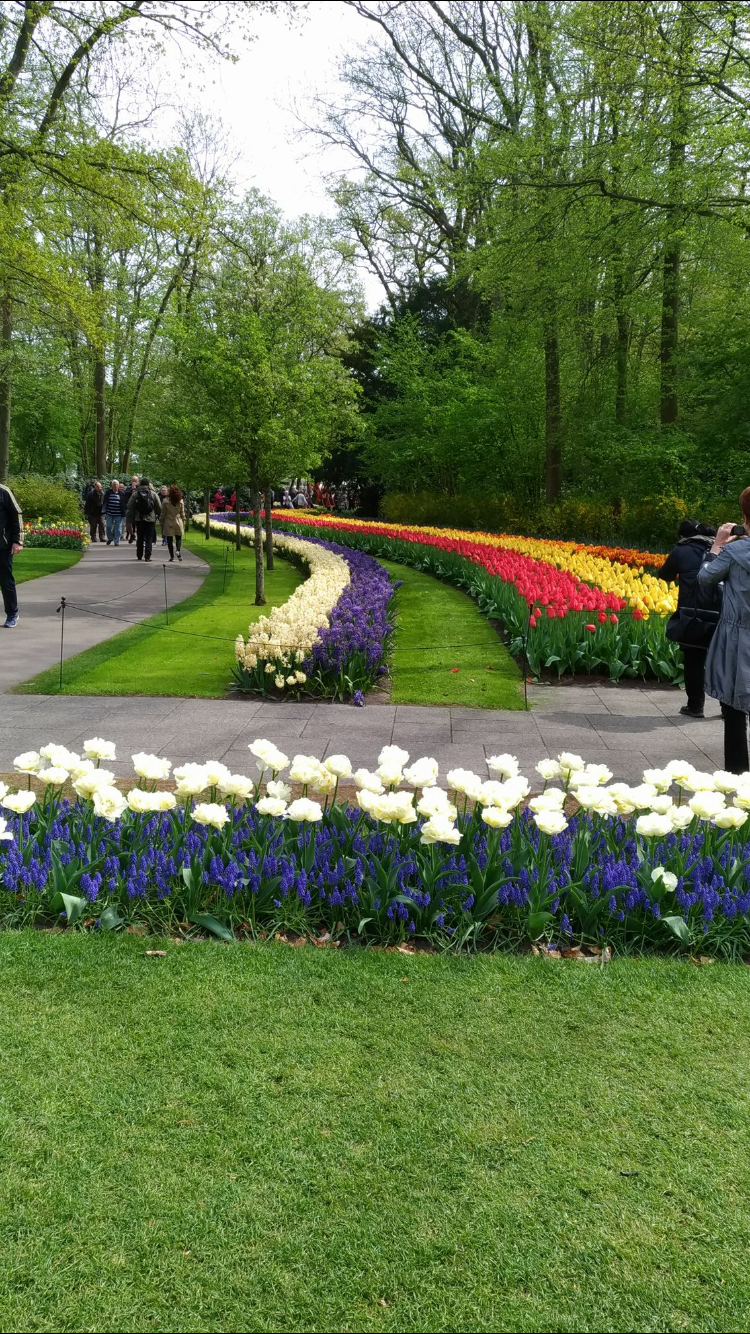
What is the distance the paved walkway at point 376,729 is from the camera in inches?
248

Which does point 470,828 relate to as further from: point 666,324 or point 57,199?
point 666,324

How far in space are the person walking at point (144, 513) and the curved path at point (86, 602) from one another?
17.6 inches

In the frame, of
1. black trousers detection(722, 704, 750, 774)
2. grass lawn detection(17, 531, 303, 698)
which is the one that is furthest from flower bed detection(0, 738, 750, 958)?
grass lawn detection(17, 531, 303, 698)

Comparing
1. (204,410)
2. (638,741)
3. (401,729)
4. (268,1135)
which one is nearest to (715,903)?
(268,1135)

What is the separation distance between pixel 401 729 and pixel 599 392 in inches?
682

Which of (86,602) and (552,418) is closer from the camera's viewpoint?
(86,602)

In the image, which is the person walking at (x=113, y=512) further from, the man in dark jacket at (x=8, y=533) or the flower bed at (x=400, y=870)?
the flower bed at (x=400, y=870)

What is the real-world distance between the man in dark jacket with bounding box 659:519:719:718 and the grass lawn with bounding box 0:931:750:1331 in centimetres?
419

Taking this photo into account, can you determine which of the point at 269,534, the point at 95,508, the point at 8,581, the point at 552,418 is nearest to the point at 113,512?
the point at 95,508

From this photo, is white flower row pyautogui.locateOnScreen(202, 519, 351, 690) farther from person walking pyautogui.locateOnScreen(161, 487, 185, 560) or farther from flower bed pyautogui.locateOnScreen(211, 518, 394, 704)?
person walking pyautogui.locateOnScreen(161, 487, 185, 560)

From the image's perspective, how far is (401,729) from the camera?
23.3ft

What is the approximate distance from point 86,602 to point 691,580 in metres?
10.0

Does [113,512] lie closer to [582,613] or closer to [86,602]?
[86,602]

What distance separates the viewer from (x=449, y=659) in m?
9.96
